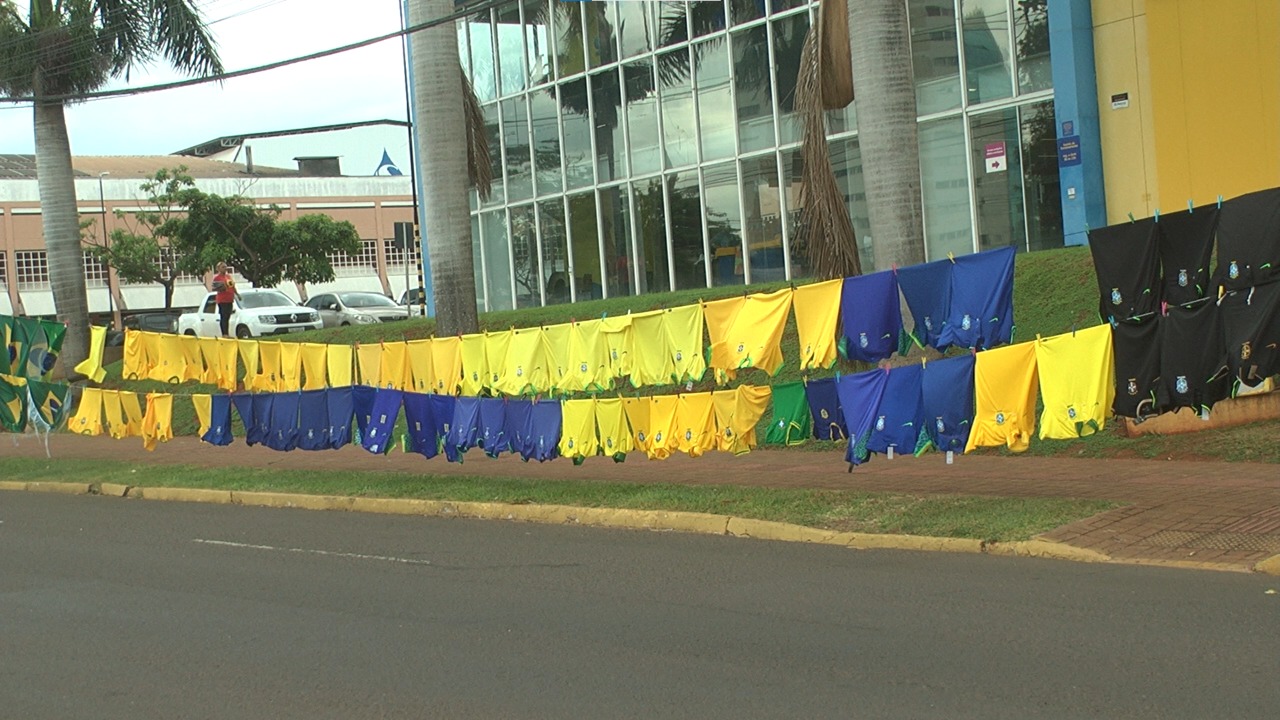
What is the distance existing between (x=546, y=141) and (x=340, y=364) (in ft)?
49.2

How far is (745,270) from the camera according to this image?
25234 mm

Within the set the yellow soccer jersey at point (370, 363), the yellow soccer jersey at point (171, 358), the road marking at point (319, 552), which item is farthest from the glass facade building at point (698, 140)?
the road marking at point (319, 552)

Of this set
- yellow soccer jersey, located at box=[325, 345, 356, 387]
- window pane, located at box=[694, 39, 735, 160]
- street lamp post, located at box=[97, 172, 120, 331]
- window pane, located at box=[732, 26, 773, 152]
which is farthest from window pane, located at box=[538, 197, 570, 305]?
street lamp post, located at box=[97, 172, 120, 331]

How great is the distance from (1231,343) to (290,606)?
23.4 ft

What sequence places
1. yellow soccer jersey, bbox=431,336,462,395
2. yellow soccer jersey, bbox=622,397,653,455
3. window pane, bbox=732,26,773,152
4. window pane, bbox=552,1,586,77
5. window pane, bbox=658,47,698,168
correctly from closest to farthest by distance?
yellow soccer jersey, bbox=622,397,653,455 < yellow soccer jersey, bbox=431,336,462,395 < window pane, bbox=732,26,773,152 < window pane, bbox=658,47,698,168 < window pane, bbox=552,1,586,77

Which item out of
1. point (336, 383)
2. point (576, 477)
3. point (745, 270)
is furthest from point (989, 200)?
point (336, 383)

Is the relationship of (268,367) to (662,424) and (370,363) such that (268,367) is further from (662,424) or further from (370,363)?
(662,424)

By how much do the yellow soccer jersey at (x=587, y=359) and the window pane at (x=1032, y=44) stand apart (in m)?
10.7

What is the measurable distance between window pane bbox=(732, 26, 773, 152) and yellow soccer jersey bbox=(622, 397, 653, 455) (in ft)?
41.4

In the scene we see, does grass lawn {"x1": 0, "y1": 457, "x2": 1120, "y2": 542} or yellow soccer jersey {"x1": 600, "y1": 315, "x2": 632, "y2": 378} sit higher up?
yellow soccer jersey {"x1": 600, "y1": 315, "x2": 632, "y2": 378}

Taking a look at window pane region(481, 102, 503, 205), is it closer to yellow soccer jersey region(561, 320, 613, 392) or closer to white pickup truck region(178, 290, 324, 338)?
white pickup truck region(178, 290, 324, 338)

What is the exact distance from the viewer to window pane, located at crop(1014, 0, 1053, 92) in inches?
804

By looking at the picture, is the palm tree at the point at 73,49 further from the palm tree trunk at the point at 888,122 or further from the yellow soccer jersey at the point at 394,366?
the palm tree trunk at the point at 888,122

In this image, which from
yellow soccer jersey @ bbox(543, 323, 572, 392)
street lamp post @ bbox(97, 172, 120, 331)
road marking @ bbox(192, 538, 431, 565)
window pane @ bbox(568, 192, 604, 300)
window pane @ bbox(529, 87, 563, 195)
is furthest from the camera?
street lamp post @ bbox(97, 172, 120, 331)
